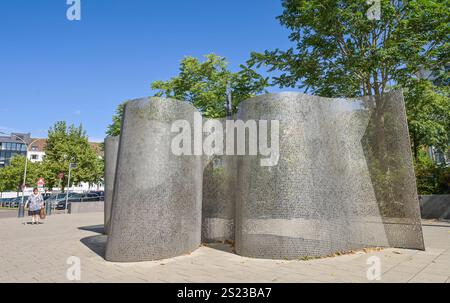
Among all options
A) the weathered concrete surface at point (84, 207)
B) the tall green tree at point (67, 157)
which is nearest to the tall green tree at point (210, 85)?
the weathered concrete surface at point (84, 207)

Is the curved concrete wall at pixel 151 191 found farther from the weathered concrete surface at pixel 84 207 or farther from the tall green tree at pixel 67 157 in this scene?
the tall green tree at pixel 67 157

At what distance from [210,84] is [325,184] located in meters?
16.2

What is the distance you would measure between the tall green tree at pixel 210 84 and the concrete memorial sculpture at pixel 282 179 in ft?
29.8

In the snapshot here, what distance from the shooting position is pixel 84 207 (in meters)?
25.2

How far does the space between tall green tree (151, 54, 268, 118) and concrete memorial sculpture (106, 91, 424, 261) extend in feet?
29.8

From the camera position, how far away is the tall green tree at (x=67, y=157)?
39.5m

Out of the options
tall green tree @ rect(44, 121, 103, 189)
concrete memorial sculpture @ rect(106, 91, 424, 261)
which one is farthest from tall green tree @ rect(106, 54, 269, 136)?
tall green tree @ rect(44, 121, 103, 189)

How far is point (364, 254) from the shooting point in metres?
6.92

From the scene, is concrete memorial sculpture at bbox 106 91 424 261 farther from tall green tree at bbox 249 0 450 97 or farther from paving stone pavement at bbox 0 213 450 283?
tall green tree at bbox 249 0 450 97

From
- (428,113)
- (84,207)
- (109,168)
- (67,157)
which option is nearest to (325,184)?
(109,168)

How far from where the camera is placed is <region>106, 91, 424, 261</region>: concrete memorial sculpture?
21.9ft

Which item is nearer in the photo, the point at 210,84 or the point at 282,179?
the point at 282,179

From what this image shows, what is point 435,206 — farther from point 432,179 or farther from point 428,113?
point 428,113
